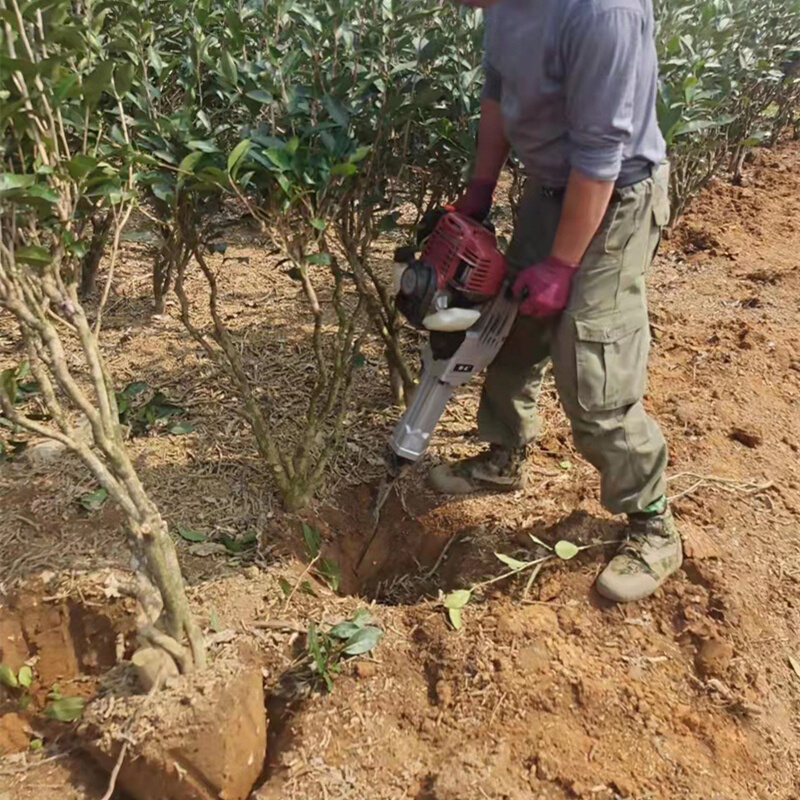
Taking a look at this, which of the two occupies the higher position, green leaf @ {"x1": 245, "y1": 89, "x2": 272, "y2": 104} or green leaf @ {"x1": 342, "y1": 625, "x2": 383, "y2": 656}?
green leaf @ {"x1": 245, "y1": 89, "x2": 272, "y2": 104}

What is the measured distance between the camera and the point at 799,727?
7.72 ft

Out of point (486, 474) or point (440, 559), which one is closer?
point (440, 559)

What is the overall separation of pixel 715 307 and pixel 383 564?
2600 mm

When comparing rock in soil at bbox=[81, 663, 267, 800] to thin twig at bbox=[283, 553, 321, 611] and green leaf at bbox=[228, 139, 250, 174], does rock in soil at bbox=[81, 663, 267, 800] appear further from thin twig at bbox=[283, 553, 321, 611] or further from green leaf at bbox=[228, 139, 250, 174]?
green leaf at bbox=[228, 139, 250, 174]

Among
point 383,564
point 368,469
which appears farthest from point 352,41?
point 383,564

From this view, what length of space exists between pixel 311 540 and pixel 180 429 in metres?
0.79

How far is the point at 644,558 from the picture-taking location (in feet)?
8.52

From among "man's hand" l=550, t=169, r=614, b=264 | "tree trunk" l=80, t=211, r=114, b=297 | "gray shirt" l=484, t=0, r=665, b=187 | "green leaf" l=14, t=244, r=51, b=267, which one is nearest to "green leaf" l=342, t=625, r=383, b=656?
"man's hand" l=550, t=169, r=614, b=264

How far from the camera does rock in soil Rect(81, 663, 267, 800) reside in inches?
81.0

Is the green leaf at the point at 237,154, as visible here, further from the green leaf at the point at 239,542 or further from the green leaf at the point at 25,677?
the green leaf at the point at 25,677

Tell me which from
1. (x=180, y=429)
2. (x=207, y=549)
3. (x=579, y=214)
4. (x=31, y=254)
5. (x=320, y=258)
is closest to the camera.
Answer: (x=31, y=254)

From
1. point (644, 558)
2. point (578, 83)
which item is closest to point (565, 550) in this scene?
point (644, 558)

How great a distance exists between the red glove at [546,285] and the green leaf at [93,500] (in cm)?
158

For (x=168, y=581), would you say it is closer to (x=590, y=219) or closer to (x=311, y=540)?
(x=311, y=540)
